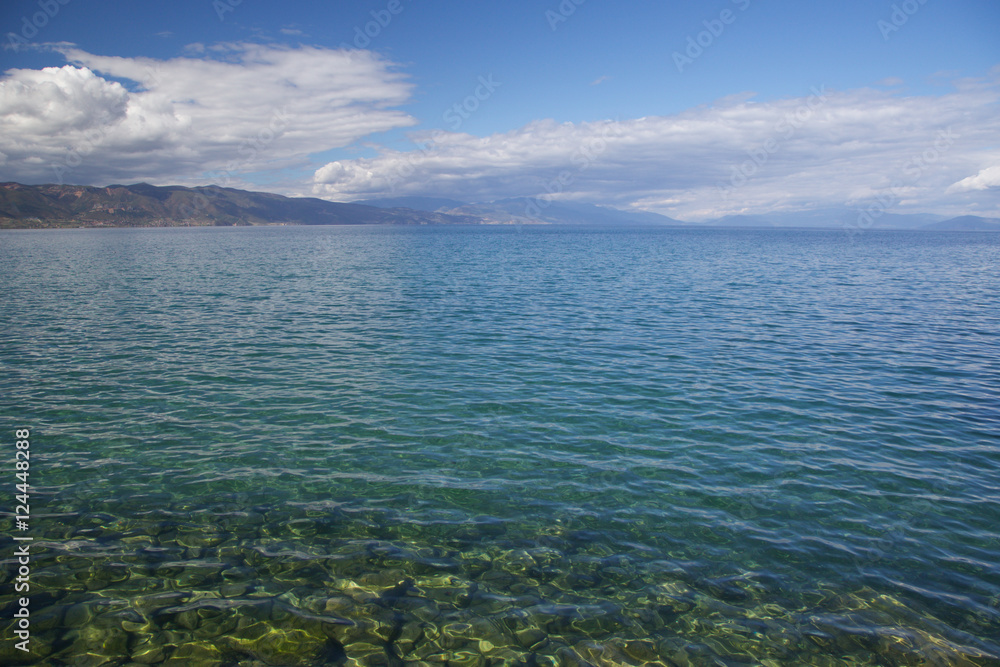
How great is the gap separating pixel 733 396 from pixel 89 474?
2186 cm

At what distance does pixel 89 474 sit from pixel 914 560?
20645 mm

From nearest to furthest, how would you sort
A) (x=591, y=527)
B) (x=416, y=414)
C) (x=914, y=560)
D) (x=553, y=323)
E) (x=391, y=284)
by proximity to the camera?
1. (x=914, y=560)
2. (x=591, y=527)
3. (x=416, y=414)
4. (x=553, y=323)
5. (x=391, y=284)

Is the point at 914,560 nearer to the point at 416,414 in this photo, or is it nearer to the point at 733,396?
the point at 733,396

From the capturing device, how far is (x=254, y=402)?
64.5 feet

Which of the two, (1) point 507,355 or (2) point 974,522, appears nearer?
(2) point 974,522

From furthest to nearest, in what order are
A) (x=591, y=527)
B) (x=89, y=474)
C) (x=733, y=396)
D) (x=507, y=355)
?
(x=507, y=355) → (x=733, y=396) → (x=89, y=474) → (x=591, y=527)

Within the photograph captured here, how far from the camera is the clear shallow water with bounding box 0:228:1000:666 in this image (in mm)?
8836

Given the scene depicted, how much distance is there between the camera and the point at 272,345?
2823 cm

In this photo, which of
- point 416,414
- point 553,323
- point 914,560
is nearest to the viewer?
point 914,560

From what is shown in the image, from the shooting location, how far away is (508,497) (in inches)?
523

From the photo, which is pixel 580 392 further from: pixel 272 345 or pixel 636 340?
pixel 272 345

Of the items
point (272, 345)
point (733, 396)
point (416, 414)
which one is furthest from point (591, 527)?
point (272, 345)

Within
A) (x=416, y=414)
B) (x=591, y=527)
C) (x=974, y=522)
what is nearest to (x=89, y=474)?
(x=416, y=414)

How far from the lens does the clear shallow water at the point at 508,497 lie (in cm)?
884
